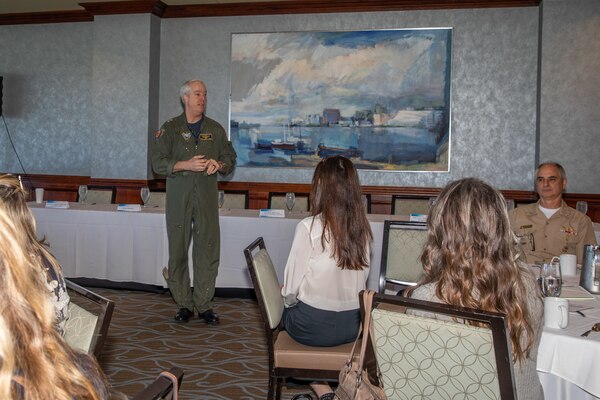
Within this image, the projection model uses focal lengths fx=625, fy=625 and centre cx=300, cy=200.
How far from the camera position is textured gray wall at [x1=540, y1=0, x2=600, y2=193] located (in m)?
7.07

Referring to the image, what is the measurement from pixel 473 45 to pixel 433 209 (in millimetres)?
6112

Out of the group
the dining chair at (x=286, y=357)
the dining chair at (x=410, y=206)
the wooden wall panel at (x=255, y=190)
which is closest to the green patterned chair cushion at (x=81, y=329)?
the dining chair at (x=286, y=357)

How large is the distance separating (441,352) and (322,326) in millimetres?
1146

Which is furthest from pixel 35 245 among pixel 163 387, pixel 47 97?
pixel 47 97

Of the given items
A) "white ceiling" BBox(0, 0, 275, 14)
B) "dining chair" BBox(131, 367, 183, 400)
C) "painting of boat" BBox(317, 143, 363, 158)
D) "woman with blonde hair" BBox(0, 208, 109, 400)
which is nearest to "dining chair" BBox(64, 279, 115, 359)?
"dining chair" BBox(131, 367, 183, 400)

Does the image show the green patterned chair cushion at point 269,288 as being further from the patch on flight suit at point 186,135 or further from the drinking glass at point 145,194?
the drinking glass at point 145,194

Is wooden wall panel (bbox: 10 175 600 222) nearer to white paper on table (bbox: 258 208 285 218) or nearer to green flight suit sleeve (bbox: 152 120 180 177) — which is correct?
white paper on table (bbox: 258 208 285 218)

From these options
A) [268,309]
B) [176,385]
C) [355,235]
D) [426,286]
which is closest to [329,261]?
[355,235]

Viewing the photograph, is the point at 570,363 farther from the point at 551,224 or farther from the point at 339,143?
the point at 339,143

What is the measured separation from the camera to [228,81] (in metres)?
8.10

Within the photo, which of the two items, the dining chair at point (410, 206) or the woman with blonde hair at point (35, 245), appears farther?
the dining chair at point (410, 206)

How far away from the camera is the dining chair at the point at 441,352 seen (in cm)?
156

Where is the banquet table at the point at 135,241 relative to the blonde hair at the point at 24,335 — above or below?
below

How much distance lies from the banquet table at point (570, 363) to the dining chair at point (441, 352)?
0.44 meters
